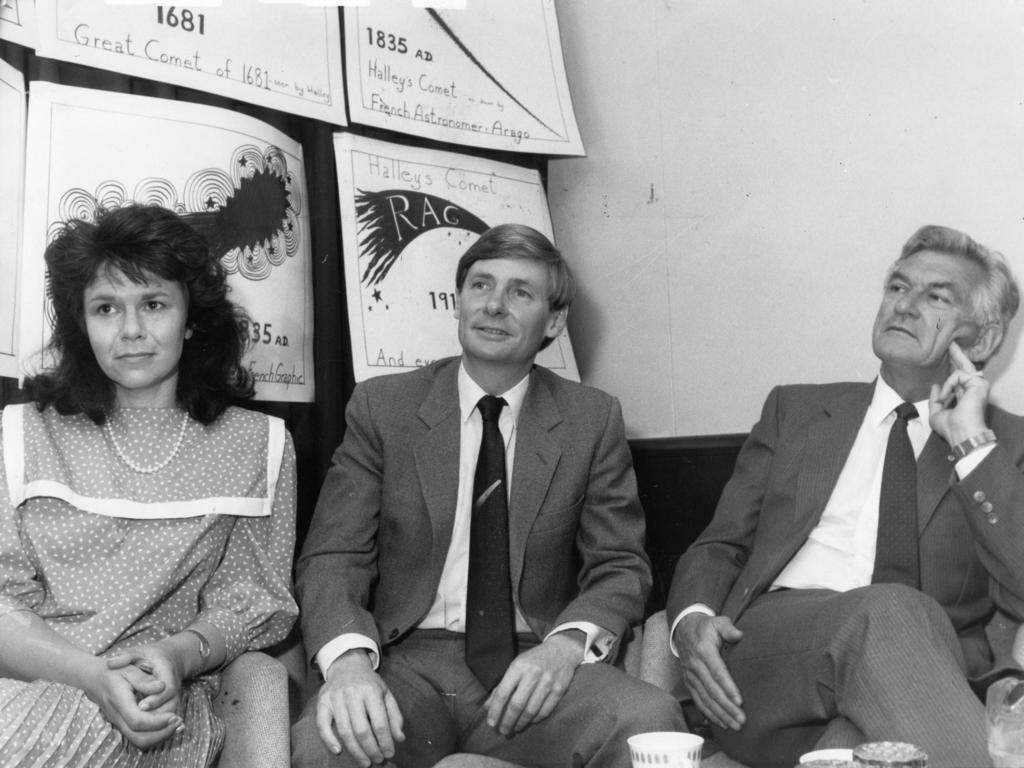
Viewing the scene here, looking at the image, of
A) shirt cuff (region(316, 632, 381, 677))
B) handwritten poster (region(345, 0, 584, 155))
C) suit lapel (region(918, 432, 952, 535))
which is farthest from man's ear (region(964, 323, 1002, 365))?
shirt cuff (region(316, 632, 381, 677))

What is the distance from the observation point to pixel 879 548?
212cm

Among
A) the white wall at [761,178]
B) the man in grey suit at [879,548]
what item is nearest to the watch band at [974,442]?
the man in grey suit at [879,548]

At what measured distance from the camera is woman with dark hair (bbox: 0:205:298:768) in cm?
180

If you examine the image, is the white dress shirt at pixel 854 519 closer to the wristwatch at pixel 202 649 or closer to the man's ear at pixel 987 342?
the man's ear at pixel 987 342

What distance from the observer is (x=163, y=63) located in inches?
89.5

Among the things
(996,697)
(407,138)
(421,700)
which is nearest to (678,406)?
(407,138)

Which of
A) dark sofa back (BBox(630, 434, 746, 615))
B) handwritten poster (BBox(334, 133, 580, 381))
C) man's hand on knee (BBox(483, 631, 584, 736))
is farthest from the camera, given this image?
dark sofa back (BBox(630, 434, 746, 615))

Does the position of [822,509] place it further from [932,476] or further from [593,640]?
[593,640]

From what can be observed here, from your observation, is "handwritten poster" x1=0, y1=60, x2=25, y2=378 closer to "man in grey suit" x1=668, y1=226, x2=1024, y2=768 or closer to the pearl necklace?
the pearl necklace

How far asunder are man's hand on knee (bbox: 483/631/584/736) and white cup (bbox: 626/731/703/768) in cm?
53

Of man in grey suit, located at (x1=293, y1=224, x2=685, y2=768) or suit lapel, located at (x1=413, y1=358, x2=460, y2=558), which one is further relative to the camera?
suit lapel, located at (x1=413, y1=358, x2=460, y2=558)

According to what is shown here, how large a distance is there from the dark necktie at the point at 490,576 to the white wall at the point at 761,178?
3.01 ft

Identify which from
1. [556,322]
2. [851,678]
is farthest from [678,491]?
[851,678]

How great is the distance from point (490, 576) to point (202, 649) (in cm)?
56
